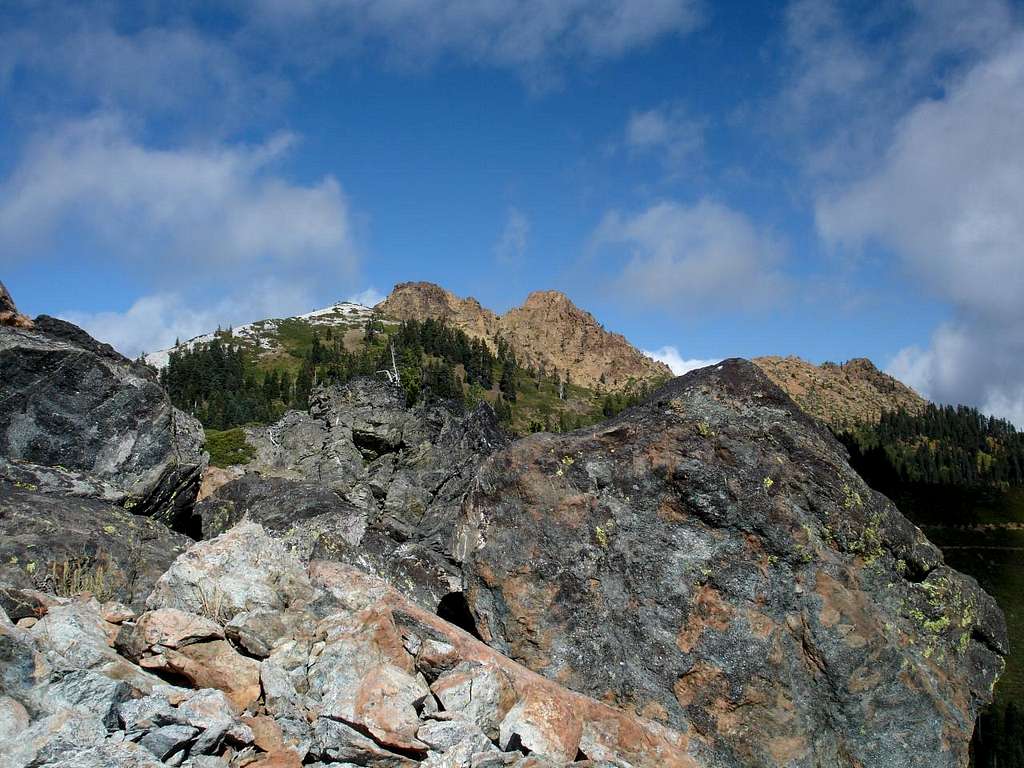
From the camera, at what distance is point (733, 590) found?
371 inches

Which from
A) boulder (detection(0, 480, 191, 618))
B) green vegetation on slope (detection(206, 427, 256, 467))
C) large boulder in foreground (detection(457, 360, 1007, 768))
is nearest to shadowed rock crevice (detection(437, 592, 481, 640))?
large boulder in foreground (detection(457, 360, 1007, 768))

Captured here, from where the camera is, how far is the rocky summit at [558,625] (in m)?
6.51

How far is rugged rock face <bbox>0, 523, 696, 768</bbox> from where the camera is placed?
6.00 meters

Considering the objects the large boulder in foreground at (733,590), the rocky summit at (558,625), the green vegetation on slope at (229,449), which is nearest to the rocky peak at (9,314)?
the rocky summit at (558,625)

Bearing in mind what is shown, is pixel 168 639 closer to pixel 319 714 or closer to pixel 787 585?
pixel 319 714

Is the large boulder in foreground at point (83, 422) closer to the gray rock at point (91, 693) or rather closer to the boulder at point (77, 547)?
the boulder at point (77, 547)

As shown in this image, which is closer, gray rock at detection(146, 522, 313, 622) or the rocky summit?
the rocky summit

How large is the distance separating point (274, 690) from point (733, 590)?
20.3ft

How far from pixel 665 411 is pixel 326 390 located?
39.8m

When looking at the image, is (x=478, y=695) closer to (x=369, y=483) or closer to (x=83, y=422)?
(x=83, y=422)

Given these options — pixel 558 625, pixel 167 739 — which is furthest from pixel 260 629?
pixel 558 625

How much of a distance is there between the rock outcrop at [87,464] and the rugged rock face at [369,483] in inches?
101

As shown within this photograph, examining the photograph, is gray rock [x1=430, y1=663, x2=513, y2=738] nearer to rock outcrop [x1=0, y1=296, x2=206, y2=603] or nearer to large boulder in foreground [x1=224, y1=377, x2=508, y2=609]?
large boulder in foreground [x1=224, y1=377, x2=508, y2=609]

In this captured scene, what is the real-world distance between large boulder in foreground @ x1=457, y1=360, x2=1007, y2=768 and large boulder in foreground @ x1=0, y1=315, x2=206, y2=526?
25.8ft
